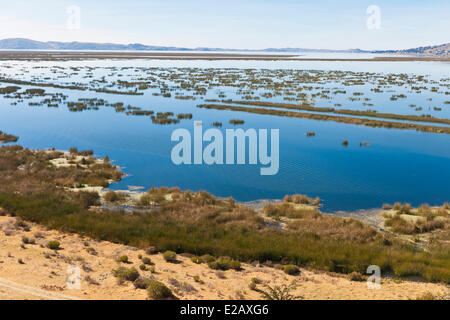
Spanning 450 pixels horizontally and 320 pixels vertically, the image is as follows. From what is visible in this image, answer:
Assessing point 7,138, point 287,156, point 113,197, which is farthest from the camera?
point 7,138

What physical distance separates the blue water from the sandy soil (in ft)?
26.0

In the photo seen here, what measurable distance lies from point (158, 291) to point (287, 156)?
20768 millimetres

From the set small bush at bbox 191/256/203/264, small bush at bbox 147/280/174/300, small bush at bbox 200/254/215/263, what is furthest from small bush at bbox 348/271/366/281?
small bush at bbox 147/280/174/300

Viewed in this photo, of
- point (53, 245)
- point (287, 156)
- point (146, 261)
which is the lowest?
point (146, 261)

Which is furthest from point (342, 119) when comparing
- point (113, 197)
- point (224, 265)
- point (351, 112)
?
point (224, 265)

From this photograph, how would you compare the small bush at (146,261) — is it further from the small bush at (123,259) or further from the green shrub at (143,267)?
the small bush at (123,259)

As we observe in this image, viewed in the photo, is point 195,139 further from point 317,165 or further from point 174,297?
point 174,297

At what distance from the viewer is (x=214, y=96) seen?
203 ft

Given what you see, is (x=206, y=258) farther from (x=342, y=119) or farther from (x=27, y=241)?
(x=342, y=119)

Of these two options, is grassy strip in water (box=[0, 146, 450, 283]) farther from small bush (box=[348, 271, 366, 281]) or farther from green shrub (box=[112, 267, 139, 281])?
green shrub (box=[112, 267, 139, 281])

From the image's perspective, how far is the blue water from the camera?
22016 mm

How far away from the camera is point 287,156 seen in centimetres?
2936

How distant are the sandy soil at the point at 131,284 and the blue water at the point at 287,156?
7931 millimetres
